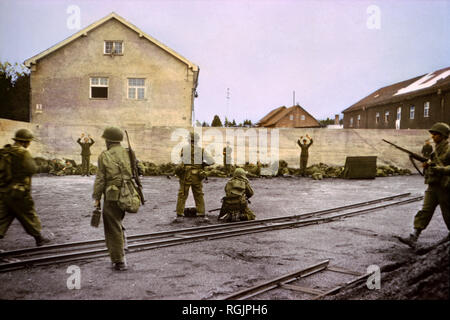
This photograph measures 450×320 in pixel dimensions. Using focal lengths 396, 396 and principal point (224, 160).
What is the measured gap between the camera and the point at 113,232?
577 centimetres

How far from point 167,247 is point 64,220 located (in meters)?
3.67

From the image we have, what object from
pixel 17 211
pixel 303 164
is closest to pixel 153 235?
pixel 17 211

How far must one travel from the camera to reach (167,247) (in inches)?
277

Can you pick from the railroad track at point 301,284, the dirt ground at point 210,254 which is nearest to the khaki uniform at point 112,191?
the dirt ground at point 210,254

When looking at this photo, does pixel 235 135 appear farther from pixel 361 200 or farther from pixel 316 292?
pixel 316 292

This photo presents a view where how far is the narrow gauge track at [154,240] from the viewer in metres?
6.08

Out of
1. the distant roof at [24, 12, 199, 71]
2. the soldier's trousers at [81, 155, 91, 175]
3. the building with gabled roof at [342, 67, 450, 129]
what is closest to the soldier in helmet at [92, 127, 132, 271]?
the soldier's trousers at [81, 155, 91, 175]

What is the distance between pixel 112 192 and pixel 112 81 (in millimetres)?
25089

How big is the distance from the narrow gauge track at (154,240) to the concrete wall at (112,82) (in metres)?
20.2

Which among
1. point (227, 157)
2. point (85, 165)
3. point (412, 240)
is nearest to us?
point (412, 240)

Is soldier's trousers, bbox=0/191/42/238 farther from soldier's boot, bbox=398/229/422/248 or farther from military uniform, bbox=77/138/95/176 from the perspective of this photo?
military uniform, bbox=77/138/95/176

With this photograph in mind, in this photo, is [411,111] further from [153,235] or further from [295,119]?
[153,235]

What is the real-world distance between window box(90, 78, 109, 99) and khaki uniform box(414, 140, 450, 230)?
2590 centimetres

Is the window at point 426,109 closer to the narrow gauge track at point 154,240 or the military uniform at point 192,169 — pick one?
the narrow gauge track at point 154,240
